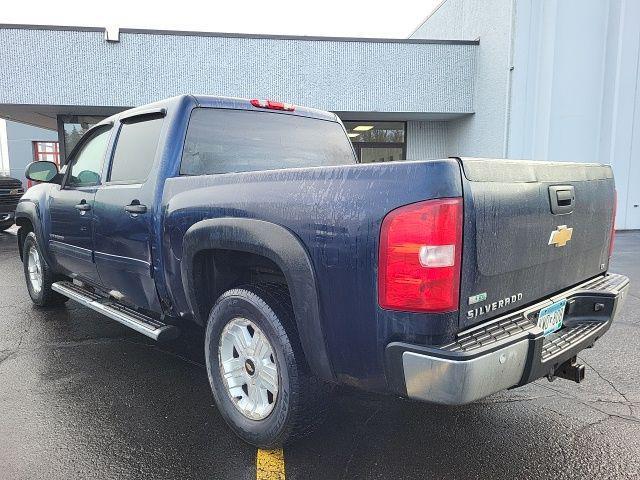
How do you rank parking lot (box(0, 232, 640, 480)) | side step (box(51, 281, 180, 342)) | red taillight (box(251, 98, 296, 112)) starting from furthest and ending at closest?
red taillight (box(251, 98, 296, 112)), side step (box(51, 281, 180, 342)), parking lot (box(0, 232, 640, 480))

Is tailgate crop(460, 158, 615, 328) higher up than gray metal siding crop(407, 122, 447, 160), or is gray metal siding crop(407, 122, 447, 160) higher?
gray metal siding crop(407, 122, 447, 160)

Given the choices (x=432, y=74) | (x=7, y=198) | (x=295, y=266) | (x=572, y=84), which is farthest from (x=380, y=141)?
(x=295, y=266)

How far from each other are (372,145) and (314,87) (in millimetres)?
3505

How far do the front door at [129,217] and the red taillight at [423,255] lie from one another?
188 centimetres

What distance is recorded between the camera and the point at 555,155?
12922 millimetres

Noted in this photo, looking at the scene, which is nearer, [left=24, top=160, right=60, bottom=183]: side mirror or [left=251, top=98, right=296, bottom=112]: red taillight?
[left=251, top=98, right=296, bottom=112]: red taillight

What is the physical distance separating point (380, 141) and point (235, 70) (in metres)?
5.47

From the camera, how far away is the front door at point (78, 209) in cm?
415

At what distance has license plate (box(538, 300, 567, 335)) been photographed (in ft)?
8.15

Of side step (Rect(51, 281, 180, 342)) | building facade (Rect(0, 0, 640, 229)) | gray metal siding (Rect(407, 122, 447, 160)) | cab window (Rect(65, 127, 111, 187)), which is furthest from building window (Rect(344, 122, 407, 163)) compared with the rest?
side step (Rect(51, 281, 180, 342))

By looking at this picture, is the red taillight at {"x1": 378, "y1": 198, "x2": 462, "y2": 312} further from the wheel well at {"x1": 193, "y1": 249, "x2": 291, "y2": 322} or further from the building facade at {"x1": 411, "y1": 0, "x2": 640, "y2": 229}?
the building facade at {"x1": 411, "y1": 0, "x2": 640, "y2": 229}

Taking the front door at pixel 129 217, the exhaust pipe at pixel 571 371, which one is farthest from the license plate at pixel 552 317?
the front door at pixel 129 217

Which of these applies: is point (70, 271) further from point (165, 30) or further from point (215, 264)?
point (165, 30)

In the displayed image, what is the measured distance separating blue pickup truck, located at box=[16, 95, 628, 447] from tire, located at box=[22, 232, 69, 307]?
1766 mm
